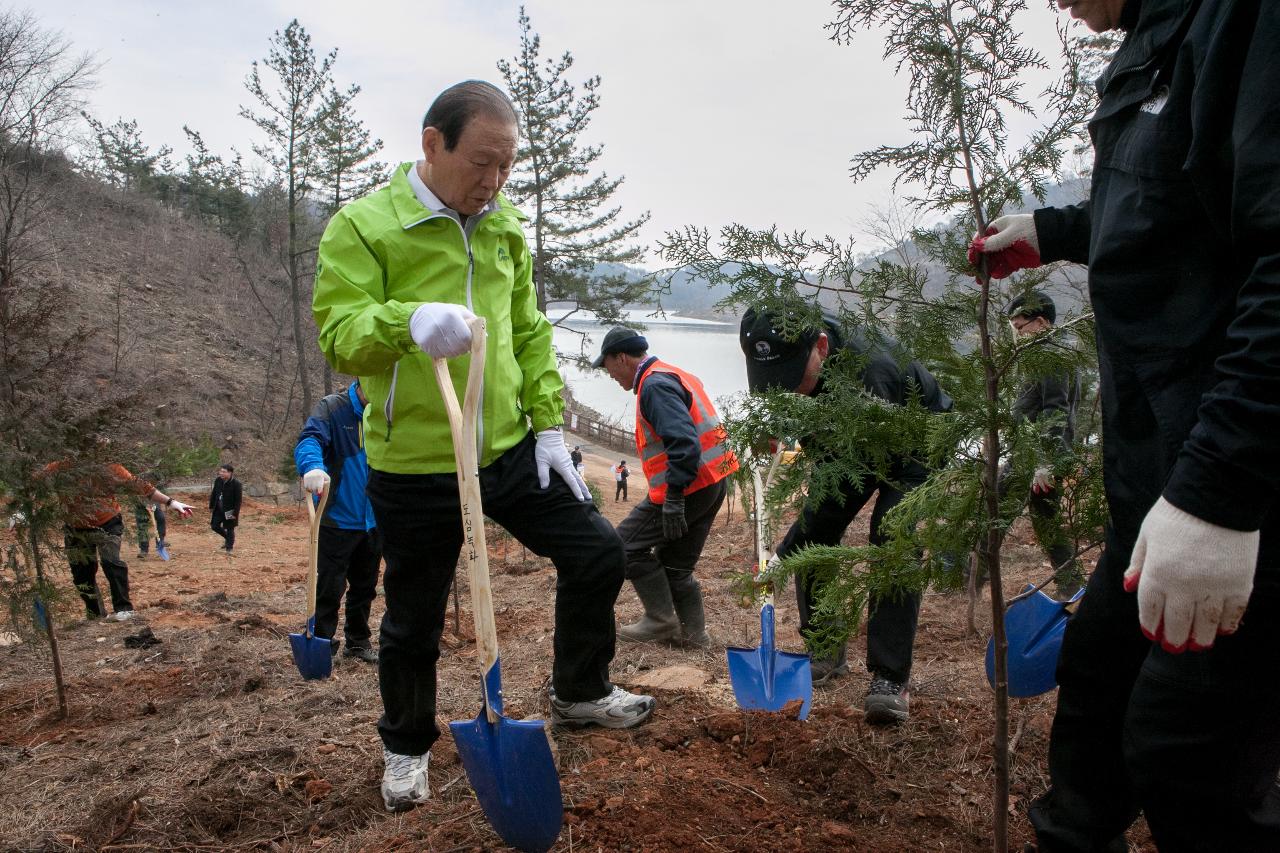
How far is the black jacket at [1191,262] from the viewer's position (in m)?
1.15

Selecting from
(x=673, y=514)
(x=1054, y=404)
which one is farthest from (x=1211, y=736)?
(x=673, y=514)

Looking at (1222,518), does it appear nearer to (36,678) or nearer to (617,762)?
(617,762)

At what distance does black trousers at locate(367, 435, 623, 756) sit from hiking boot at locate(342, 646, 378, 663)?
3.00m

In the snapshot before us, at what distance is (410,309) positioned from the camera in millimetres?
2311

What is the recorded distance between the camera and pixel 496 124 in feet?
8.25

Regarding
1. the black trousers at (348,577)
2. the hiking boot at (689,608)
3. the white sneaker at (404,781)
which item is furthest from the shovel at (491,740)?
the black trousers at (348,577)

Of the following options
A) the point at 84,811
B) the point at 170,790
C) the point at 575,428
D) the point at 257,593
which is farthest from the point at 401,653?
the point at 575,428

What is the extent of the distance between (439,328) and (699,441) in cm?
278

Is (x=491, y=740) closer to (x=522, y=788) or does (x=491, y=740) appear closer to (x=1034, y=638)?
(x=522, y=788)

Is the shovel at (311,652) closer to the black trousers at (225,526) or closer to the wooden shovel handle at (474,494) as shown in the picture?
the wooden shovel handle at (474,494)

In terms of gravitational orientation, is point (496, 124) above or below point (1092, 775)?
above

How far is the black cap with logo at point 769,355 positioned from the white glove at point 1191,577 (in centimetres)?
178

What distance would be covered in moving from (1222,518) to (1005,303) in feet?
3.29

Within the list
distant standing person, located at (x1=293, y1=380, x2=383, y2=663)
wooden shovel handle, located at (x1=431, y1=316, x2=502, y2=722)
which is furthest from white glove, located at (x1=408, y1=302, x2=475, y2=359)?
distant standing person, located at (x1=293, y1=380, x2=383, y2=663)
